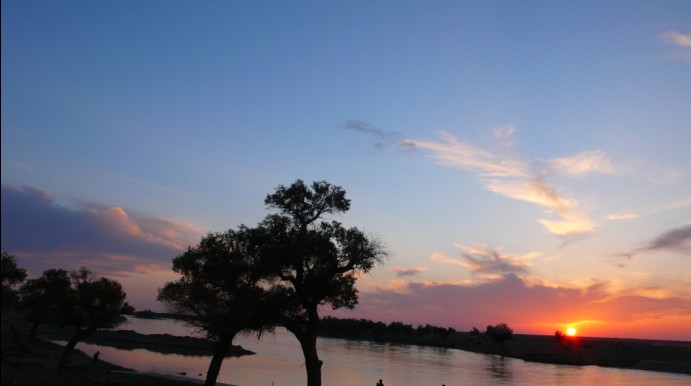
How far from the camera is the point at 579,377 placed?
319ft

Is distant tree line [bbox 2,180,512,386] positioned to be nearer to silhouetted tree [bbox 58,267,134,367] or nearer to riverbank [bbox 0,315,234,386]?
riverbank [bbox 0,315,234,386]

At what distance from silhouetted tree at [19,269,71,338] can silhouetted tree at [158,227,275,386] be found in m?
24.7

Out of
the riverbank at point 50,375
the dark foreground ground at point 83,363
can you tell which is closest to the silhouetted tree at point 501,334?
the dark foreground ground at point 83,363

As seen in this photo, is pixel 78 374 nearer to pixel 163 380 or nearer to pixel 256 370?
pixel 163 380

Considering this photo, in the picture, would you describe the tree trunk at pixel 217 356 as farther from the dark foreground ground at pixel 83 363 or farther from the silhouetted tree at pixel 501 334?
the silhouetted tree at pixel 501 334

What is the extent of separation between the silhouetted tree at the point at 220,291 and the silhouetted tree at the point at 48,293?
24669 mm

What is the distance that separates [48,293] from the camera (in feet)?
193

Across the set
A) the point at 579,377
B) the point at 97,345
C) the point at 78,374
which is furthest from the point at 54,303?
the point at 579,377

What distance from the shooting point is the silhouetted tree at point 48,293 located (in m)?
55.5

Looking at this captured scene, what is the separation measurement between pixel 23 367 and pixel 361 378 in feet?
154

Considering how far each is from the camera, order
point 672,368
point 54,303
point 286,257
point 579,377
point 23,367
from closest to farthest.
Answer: point 286,257
point 23,367
point 54,303
point 579,377
point 672,368

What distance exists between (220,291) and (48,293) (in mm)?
34764

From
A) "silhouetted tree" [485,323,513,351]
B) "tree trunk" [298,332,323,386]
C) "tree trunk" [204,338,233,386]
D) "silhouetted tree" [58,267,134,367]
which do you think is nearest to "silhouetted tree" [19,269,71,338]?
"silhouetted tree" [58,267,134,367]

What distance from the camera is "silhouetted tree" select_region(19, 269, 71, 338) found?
55.5 metres
